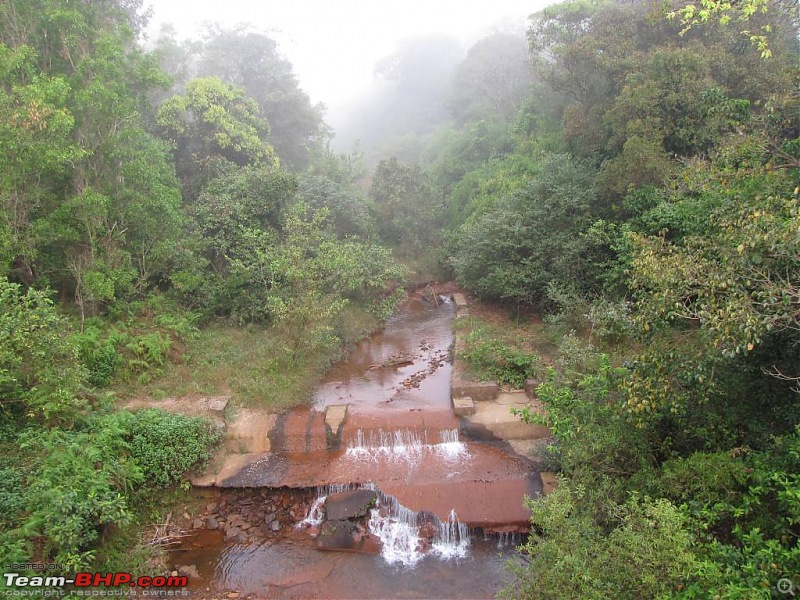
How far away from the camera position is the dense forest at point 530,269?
5945 millimetres

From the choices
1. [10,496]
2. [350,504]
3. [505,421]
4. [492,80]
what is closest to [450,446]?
[505,421]

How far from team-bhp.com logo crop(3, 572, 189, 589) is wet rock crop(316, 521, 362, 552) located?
243cm

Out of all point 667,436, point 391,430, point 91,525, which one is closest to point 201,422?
point 91,525

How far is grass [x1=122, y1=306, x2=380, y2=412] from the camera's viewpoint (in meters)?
12.4

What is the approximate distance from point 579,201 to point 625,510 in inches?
469

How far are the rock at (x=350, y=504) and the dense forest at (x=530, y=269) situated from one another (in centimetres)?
295

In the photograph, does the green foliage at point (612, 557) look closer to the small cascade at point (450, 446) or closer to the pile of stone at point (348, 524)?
the pile of stone at point (348, 524)

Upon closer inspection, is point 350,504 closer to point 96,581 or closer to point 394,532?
point 394,532

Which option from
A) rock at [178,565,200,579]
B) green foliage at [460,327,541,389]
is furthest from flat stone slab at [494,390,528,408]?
rock at [178,565,200,579]

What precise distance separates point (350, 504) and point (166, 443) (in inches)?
159

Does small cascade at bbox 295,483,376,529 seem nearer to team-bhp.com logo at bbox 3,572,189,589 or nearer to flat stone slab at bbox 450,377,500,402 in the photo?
team-bhp.com logo at bbox 3,572,189,589

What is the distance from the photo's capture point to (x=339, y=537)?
9445 millimetres

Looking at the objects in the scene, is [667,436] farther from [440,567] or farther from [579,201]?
[579,201]

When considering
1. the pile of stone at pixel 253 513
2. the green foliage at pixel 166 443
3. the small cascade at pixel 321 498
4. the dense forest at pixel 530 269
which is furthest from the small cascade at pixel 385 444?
the green foliage at pixel 166 443
